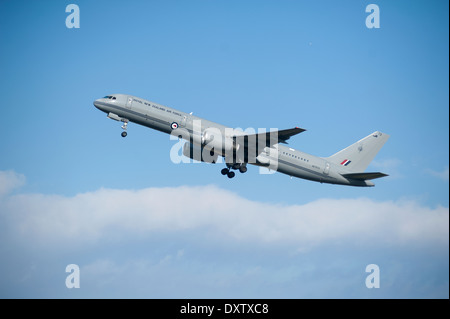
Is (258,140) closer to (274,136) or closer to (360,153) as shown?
(274,136)

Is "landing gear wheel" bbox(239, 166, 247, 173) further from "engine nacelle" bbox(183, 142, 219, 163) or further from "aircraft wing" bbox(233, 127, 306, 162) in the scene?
"engine nacelle" bbox(183, 142, 219, 163)

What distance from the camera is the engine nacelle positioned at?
57.7m

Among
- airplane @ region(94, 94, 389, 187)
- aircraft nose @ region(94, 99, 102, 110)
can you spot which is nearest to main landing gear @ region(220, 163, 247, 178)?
airplane @ region(94, 94, 389, 187)

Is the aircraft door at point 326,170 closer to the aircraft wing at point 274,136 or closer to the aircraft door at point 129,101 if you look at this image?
the aircraft wing at point 274,136

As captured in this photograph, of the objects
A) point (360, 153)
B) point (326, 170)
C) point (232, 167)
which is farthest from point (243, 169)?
point (360, 153)

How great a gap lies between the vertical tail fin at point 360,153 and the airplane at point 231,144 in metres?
0.50

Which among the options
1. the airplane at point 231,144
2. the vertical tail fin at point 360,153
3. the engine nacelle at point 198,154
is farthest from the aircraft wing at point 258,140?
the vertical tail fin at point 360,153

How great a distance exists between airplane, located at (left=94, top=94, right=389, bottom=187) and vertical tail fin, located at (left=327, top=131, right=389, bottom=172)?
503 millimetres

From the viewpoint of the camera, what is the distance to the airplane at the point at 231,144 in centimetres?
5350
